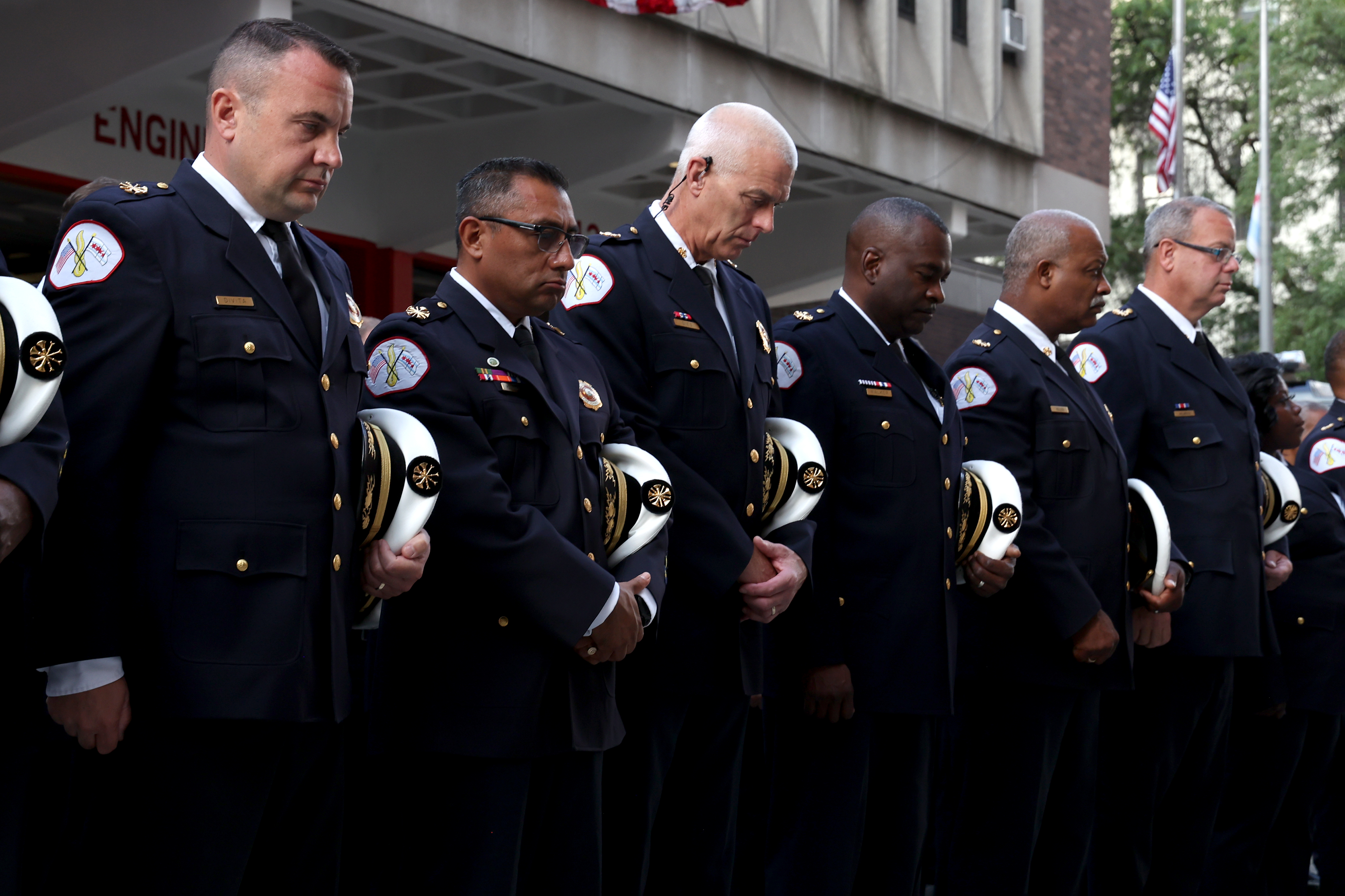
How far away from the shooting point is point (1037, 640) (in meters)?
4.79

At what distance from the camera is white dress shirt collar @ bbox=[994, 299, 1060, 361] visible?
510 cm

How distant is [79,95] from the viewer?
8.52 m

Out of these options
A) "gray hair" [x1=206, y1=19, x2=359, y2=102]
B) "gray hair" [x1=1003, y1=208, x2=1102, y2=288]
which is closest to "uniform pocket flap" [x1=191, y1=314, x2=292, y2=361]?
"gray hair" [x1=206, y1=19, x2=359, y2=102]

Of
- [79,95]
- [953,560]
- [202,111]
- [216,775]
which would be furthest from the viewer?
[202,111]

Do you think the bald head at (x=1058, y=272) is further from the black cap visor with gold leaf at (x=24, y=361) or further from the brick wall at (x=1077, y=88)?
the brick wall at (x=1077, y=88)

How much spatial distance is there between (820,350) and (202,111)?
22.6 feet

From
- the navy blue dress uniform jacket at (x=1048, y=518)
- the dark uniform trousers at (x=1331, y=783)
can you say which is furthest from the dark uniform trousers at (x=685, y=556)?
the dark uniform trousers at (x=1331, y=783)

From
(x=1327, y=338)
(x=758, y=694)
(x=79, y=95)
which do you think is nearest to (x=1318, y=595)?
(x=758, y=694)

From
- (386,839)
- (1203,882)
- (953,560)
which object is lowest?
(1203,882)

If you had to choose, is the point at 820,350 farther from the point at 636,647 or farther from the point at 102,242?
the point at 102,242

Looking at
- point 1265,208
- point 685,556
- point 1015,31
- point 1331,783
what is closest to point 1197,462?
point 1331,783

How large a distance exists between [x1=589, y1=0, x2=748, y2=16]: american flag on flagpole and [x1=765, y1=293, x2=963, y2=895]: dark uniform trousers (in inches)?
186

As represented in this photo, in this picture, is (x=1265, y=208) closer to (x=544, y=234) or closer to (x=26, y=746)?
(x=544, y=234)

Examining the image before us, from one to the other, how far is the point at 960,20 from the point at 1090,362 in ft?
33.0
